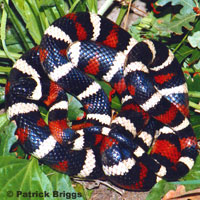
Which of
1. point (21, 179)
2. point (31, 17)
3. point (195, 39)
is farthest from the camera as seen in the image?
point (31, 17)

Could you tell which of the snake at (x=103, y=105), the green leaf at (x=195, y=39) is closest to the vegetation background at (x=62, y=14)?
the green leaf at (x=195, y=39)

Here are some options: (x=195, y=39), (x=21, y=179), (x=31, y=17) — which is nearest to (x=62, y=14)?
(x=31, y=17)

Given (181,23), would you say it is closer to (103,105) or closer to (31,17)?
(103,105)

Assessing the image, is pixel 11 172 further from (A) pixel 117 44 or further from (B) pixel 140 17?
(B) pixel 140 17

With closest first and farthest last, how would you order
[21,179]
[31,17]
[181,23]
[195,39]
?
[21,179] → [181,23] → [195,39] → [31,17]

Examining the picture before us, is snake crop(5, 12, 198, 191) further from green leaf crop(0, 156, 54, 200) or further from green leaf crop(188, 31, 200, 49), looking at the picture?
green leaf crop(188, 31, 200, 49)
